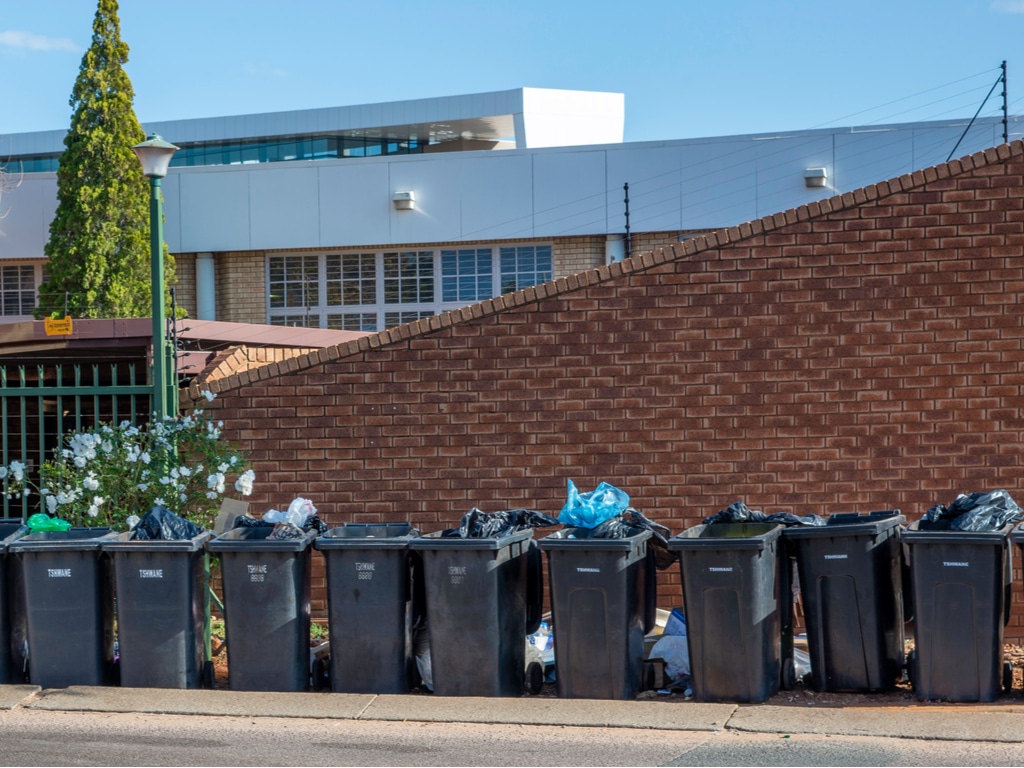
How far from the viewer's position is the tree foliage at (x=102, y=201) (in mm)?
17078

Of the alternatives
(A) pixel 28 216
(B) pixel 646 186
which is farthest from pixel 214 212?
(B) pixel 646 186

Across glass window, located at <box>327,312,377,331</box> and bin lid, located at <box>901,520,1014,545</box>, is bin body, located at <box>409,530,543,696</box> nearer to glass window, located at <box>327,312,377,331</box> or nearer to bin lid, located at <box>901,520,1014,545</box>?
bin lid, located at <box>901,520,1014,545</box>

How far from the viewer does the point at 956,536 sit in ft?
20.3

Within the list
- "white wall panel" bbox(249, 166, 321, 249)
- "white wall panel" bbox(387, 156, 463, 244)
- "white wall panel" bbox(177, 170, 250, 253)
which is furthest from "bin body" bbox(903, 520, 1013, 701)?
"white wall panel" bbox(177, 170, 250, 253)

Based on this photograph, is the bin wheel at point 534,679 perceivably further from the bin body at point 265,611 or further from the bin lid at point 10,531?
the bin lid at point 10,531

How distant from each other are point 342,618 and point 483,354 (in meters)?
2.38

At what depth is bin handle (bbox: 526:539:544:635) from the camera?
6992 millimetres

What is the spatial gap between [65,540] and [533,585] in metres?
2.81

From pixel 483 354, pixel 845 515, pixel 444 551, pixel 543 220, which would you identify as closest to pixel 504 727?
pixel 444 551

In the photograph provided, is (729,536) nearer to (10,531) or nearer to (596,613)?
(596,613)

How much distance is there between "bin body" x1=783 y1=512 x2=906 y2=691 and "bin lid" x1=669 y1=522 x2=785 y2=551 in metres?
0.25

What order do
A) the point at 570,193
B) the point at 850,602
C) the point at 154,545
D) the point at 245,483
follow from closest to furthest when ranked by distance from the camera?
the point at 850,602, the point at 154,545, the point at 245,483, the point at 570,193

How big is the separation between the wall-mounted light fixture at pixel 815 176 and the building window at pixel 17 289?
12.4 metres

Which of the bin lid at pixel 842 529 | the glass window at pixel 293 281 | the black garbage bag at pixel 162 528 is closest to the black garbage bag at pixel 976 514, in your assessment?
the bin lid at pixel 842 529
